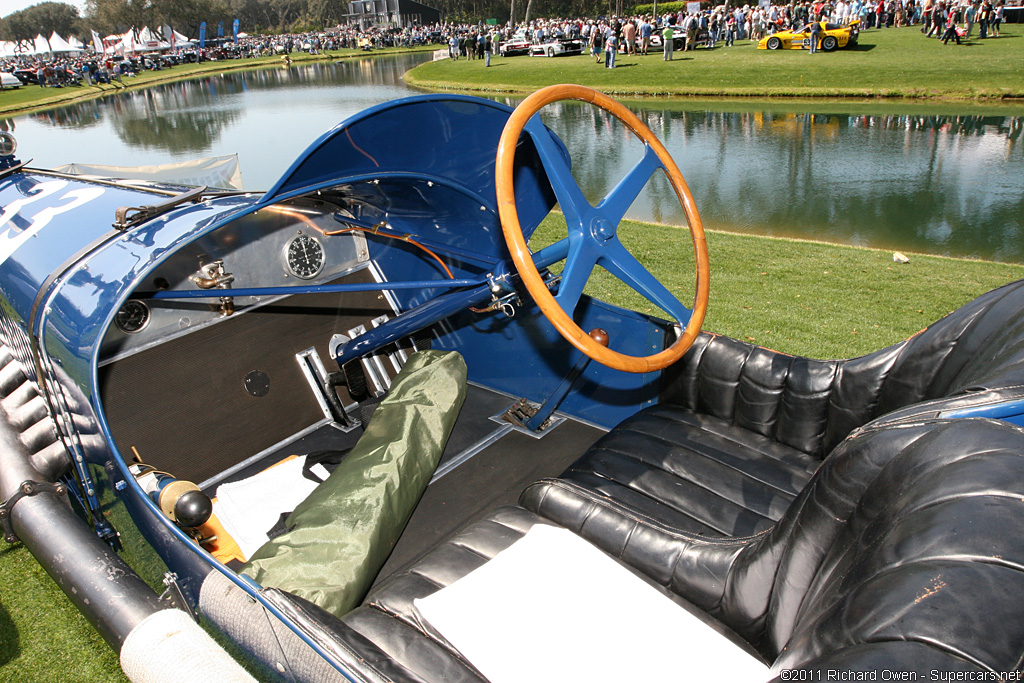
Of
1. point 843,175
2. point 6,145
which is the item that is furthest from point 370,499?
point 843,175

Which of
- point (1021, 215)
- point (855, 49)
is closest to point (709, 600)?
point (1021, 215)

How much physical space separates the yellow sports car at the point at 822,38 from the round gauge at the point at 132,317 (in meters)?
24.4

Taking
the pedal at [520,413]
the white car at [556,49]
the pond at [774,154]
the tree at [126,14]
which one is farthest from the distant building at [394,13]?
the pedal at [520,413]

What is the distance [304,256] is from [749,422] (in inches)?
94.3

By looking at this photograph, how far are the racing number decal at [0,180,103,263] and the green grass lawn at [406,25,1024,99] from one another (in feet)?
56.2

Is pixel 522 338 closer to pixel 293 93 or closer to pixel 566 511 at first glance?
pixel 566 511

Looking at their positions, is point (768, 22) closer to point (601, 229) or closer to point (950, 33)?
point (950, 33)

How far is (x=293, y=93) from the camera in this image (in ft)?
77.5

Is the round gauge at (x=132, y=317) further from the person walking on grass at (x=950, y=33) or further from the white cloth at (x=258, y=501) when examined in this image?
the person walking on grass at (x=950, y=33)

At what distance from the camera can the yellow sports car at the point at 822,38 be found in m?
21.3

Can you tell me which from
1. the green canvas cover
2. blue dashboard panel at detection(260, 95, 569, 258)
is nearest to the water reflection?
the green canvas cover

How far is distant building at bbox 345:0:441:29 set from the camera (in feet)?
211

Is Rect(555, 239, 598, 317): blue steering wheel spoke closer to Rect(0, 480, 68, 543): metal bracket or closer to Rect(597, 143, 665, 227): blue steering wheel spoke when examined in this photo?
Rect(597, 143, 665, 227): blue steering wheel spoke

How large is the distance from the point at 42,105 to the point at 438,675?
32.2 m
